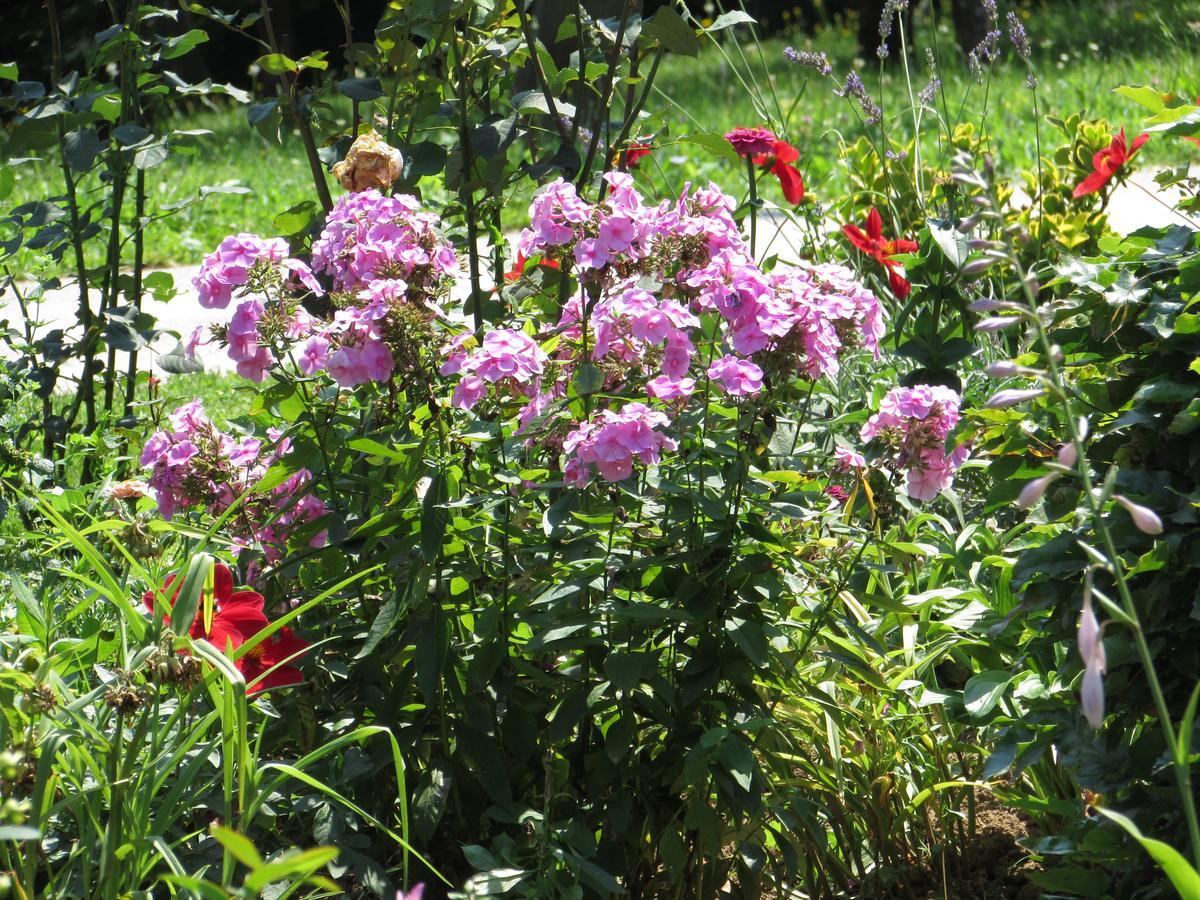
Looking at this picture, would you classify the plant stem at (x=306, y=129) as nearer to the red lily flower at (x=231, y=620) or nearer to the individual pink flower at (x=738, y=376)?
the red lily flower at (x=231, y=620)

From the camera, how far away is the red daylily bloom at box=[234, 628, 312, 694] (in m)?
1.91

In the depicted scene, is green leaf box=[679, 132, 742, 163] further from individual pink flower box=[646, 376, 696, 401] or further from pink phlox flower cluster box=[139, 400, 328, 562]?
pink phlox flower cluster box=[139, 400, 328, 562]

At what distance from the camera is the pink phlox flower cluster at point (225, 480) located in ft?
6.66

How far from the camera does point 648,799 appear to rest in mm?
1945

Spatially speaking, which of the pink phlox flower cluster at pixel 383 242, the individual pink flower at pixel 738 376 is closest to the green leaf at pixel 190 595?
the pink phlox flower cluster at pixel 383 242

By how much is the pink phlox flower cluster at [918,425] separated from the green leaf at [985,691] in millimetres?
303

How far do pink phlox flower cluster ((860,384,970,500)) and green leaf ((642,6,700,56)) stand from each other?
2.58 feet

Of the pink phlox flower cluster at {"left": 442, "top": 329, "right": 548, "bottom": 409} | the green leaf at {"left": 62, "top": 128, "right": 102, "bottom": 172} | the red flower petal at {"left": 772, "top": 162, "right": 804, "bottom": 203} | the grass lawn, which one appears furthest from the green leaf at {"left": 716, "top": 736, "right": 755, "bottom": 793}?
the grass lawn

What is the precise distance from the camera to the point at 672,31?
7.65 feet

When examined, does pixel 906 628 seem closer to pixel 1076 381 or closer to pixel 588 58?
pixel 1076 381

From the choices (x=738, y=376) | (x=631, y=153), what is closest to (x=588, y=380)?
(x=738, y=376)

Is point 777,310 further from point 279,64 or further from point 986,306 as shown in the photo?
point 279,64

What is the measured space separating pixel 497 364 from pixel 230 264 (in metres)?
0.42

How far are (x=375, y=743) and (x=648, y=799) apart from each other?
1.28ft
